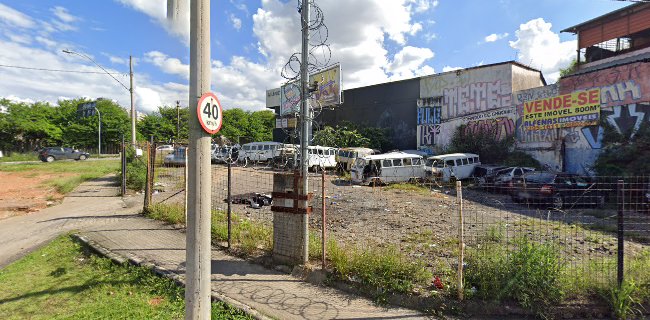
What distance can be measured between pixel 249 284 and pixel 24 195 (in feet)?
48.4

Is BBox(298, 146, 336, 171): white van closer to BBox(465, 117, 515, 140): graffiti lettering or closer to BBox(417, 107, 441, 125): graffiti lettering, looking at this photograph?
BBox(417, 107, 441, 125): graffiti lettering

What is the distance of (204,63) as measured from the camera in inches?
120

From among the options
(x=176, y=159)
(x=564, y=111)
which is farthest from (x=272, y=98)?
(x=564, y=111)

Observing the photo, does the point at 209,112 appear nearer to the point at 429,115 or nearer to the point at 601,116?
the point at 601,116

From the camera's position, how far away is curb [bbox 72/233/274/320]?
401 cm

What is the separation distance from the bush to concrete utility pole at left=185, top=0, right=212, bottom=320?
337 centimetres

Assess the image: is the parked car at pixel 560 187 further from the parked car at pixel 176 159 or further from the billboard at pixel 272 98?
the billboard at pixel 272 98

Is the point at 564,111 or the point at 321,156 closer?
the point at 564,111

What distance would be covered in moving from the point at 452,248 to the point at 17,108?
57838 mm

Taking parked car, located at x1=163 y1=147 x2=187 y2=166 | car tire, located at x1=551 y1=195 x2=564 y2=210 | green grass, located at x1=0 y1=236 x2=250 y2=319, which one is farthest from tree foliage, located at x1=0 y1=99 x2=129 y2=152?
car tire, located at x1=551 y1=195 x2=564 y2=210

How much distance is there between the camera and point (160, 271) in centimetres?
520

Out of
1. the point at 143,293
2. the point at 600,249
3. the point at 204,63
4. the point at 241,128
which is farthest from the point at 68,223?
the point at 241,128

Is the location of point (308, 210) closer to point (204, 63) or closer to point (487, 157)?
point (204, 63)

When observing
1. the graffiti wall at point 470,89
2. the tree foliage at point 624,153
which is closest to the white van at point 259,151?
the graffiti wall at point 470,89
